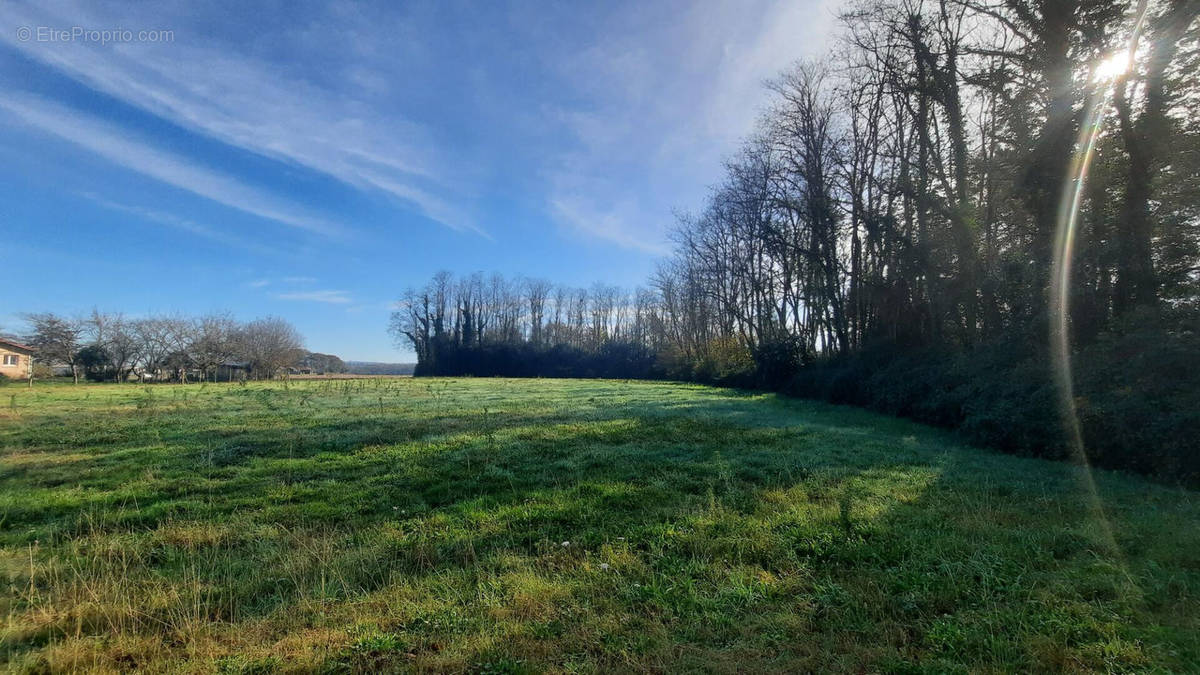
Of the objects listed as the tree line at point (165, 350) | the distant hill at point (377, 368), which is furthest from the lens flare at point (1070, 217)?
the distant hill at point (377, 368)

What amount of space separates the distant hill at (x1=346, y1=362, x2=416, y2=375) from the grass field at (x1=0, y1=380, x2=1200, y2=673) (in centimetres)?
7621

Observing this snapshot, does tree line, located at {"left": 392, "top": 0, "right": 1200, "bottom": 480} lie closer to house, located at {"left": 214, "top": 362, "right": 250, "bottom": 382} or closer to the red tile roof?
house, located at {"left": 214, "top": 362, "right": 250, "bottom": 382}

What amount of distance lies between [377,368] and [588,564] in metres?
104

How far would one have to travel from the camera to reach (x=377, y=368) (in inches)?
3883

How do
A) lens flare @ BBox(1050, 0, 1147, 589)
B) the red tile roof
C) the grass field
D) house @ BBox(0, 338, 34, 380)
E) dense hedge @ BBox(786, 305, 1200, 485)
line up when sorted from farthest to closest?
the red tile roof < house @ BBox(0, 338, 34, 380) < lens flare @ BBox(1050, 0, 1147, 589) < dense hedge @ BBox(786, 305, 1200, 485) < the grass field

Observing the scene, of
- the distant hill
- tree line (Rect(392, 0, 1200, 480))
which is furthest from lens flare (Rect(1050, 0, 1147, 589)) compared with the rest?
the distant hill

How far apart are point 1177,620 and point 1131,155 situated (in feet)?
41.2

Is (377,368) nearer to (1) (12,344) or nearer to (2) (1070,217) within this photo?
(1) (12,344)

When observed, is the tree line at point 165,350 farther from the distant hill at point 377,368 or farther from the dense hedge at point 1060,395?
the dense hedge at point 1060,395

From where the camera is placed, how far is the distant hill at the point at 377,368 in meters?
84.5

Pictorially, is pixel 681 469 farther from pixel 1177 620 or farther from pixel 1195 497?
pixel 1195 497

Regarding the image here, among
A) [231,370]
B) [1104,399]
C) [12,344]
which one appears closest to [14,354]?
[12,344]

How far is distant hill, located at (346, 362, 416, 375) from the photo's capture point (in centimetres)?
8450

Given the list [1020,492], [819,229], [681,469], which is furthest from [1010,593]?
[819,229]
